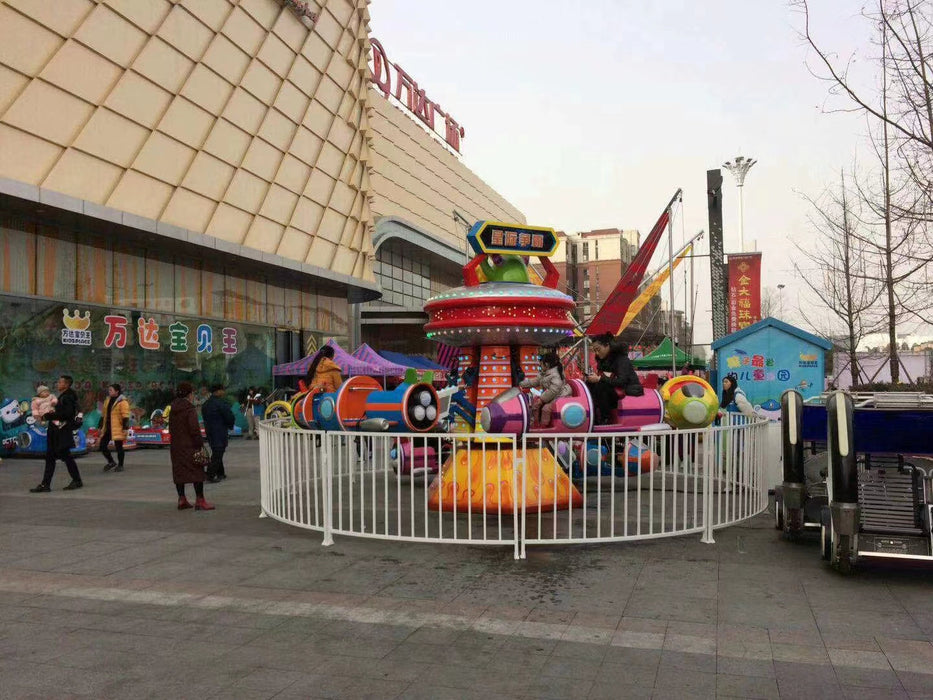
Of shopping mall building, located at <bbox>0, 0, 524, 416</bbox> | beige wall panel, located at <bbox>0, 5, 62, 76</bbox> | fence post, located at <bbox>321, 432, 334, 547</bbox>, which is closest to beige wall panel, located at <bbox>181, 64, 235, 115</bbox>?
shopping mall building, located at <bbox>0, 0, 524, 416</bbox>

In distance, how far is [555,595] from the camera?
17.8 ft

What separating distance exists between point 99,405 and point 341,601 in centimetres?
1413

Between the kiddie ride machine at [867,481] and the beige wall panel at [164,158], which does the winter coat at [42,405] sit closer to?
the beige wall panel at [164,158]

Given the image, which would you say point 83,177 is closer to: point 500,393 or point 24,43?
point 24,43

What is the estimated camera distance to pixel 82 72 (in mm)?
16109

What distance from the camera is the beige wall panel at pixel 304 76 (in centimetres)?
2420

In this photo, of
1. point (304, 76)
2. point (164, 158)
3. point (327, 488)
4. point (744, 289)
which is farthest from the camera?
point (304, 76)

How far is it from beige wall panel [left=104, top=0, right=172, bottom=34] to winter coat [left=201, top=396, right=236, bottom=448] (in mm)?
10977

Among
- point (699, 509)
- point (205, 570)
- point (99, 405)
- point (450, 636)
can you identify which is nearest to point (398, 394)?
point (205, 570)

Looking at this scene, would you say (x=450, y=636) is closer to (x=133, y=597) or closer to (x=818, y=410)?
(x=133, y=597)

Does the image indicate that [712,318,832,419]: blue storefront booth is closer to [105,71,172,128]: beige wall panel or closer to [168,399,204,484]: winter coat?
Result: [168,399,204,484]: winter coat

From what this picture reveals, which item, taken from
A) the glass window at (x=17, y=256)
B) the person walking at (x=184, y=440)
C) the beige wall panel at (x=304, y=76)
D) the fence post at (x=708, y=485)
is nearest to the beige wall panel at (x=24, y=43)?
the glass window at (x=17, y=256)

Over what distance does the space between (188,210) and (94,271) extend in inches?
121

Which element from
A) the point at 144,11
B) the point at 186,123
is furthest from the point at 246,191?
the point at 144,11
